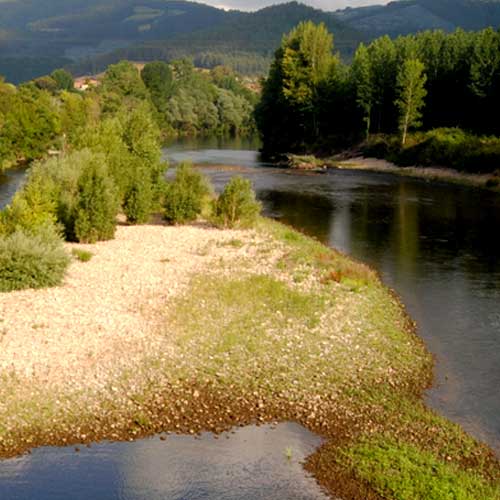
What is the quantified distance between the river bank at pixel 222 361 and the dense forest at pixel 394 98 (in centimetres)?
5018

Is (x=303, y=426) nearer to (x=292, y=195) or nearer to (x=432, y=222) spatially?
(x=432, y=222)

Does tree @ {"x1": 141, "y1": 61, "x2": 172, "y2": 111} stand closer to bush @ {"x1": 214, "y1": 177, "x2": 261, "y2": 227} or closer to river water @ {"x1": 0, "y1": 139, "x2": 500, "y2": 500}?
river water @ {"x1": 0, "y1": 139, "x2": 500, "y2": 500}

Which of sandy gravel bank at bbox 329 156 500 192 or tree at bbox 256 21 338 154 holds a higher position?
tree at bbox 256 21 338 154

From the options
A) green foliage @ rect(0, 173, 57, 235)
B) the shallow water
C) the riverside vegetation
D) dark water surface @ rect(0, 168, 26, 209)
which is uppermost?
green foliage @ rect(0, 173, 57, 235)

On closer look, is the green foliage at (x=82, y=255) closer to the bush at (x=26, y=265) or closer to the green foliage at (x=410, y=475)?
the bush at (x=26, y=265)

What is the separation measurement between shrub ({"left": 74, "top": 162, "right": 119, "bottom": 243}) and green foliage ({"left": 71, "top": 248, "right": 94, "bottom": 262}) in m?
2.86

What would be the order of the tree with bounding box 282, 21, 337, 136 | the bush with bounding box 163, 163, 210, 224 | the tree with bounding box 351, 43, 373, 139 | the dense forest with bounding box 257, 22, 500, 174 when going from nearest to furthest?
the bush with bounding box 163, 163, 210, 224 → the dense forest with bounding box 257, 22, 500, 174 → the tree with bounding box 351, 43, 373, 139 → the tree with bounding box 282, 21, 337, 136

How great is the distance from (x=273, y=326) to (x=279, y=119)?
9477 centimetres

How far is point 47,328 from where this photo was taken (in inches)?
906

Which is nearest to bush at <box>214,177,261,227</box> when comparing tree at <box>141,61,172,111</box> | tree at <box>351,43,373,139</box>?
tree at <box>351,43,373,139</box>

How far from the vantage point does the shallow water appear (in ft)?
49.7

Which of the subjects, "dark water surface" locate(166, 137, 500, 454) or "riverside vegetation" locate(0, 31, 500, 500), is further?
"dark water surface" locate(166, 137, 500, 454)

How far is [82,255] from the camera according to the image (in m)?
32.4

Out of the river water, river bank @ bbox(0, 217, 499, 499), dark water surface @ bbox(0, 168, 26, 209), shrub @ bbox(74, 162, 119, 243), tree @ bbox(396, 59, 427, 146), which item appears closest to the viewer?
the river water
